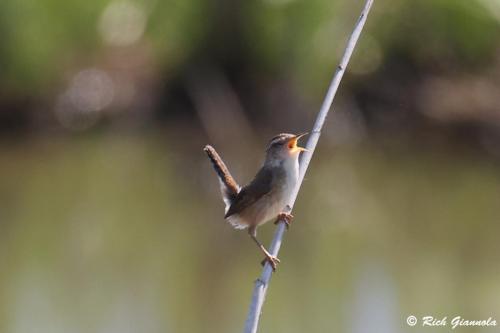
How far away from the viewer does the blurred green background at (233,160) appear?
8844mm

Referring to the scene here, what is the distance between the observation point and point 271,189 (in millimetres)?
5375

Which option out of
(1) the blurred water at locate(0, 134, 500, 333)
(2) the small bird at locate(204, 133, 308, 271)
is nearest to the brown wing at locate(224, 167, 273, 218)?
(2) the small bird at locate(204, 133, 308, 271)

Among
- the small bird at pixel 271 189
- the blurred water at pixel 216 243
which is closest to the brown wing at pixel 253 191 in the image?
the small bird at pixel 271 189

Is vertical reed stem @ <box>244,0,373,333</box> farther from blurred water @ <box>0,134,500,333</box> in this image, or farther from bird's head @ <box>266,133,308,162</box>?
blurred water @ <box>0,134,500,333</box>

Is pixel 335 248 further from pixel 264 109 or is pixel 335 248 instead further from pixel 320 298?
pixel 264 109

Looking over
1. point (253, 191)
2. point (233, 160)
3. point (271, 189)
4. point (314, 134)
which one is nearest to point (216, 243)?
point (233, 160)

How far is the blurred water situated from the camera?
8539 mm

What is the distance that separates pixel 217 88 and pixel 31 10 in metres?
2.28

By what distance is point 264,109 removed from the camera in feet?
43.1

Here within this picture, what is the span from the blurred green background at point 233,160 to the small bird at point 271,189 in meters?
2.73

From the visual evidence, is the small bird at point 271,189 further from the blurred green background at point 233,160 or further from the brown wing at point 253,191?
the blurred green background at point 233,160

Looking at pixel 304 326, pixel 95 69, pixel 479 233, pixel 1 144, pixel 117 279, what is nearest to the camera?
pixel 304 326

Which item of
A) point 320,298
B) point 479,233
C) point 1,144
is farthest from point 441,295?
point 1,144

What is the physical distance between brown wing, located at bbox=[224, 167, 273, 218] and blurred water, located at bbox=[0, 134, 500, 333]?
8.66 feet
